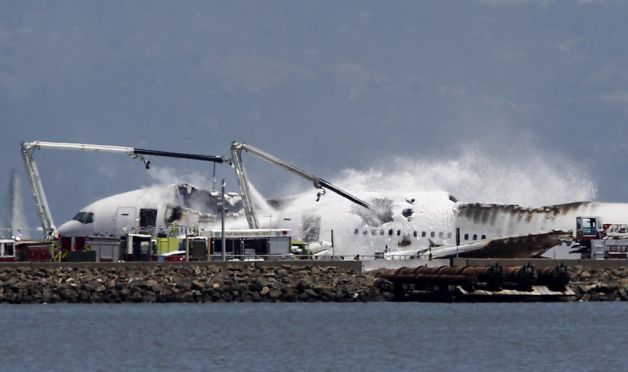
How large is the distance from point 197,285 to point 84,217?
91.1 feet

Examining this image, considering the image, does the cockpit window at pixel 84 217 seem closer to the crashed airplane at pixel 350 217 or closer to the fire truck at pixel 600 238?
the crashed airplane at pixel 350 217

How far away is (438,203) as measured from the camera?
372 feet

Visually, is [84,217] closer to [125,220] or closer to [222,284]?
[125,220]

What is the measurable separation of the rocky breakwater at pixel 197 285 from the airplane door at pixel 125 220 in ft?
62.4

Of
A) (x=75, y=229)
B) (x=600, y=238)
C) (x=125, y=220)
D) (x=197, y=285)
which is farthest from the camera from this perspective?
(x=75, y=229)

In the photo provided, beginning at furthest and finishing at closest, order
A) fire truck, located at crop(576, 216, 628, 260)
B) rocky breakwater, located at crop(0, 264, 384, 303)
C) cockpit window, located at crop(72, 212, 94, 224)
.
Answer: cockpit window, located at crop(72, 212, 94, 224) < fire truck, located at crop(576, 216, 628, 260) < rocky breakwater, located at crop(0, 264, 384, 303)

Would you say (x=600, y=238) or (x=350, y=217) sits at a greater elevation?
(x=350, y=217)

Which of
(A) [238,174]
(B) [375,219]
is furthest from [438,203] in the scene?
(A) [238,174]

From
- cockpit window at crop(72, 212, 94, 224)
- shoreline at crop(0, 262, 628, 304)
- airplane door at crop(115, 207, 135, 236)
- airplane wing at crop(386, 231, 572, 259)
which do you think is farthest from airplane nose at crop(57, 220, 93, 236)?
airplane wing at crop(386, 231, 572, 259)

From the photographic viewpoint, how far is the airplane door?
112938mm

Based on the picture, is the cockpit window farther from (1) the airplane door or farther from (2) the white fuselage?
(1) the airplane door

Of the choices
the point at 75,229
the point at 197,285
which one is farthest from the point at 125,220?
the point at 197,285

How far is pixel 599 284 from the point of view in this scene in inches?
3538

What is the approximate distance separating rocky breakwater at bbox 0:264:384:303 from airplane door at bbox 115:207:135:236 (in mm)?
19020
